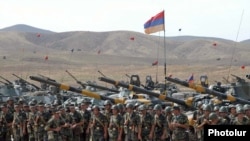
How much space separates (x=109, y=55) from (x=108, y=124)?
98332 mm

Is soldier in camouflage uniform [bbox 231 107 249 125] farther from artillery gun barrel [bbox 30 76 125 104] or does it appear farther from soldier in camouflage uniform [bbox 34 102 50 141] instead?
artillery gun barrel [bbox 30 76 125 104]

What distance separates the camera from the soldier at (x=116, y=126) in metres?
15.7

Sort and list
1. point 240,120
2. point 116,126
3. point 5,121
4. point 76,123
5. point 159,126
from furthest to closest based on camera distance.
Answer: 1. point 5,121
2. point 76,123
3. point 116,126
4. point 159,126
5. point 240,120

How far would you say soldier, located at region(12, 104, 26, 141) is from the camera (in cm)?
1794

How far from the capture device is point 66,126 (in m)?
16.2

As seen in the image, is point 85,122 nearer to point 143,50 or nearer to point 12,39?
point 143,50

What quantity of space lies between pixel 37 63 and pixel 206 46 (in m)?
54.0

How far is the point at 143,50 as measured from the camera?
422 ft

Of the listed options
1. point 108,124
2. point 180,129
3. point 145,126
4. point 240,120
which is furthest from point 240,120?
point 108,124

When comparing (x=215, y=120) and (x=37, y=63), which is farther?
(x=37, y=63)

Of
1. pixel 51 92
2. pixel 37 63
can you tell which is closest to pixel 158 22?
pixel 51 92

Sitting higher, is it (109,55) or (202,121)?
(202,121)

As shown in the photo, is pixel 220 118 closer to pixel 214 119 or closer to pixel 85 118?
pixel 214 119

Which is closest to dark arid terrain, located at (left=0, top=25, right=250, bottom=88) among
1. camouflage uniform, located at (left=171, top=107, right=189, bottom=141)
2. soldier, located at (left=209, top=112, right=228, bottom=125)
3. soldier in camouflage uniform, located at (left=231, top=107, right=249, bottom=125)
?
soldier in camouflage uniform, located at (left=231, top=107, right=249, bottom=125)
